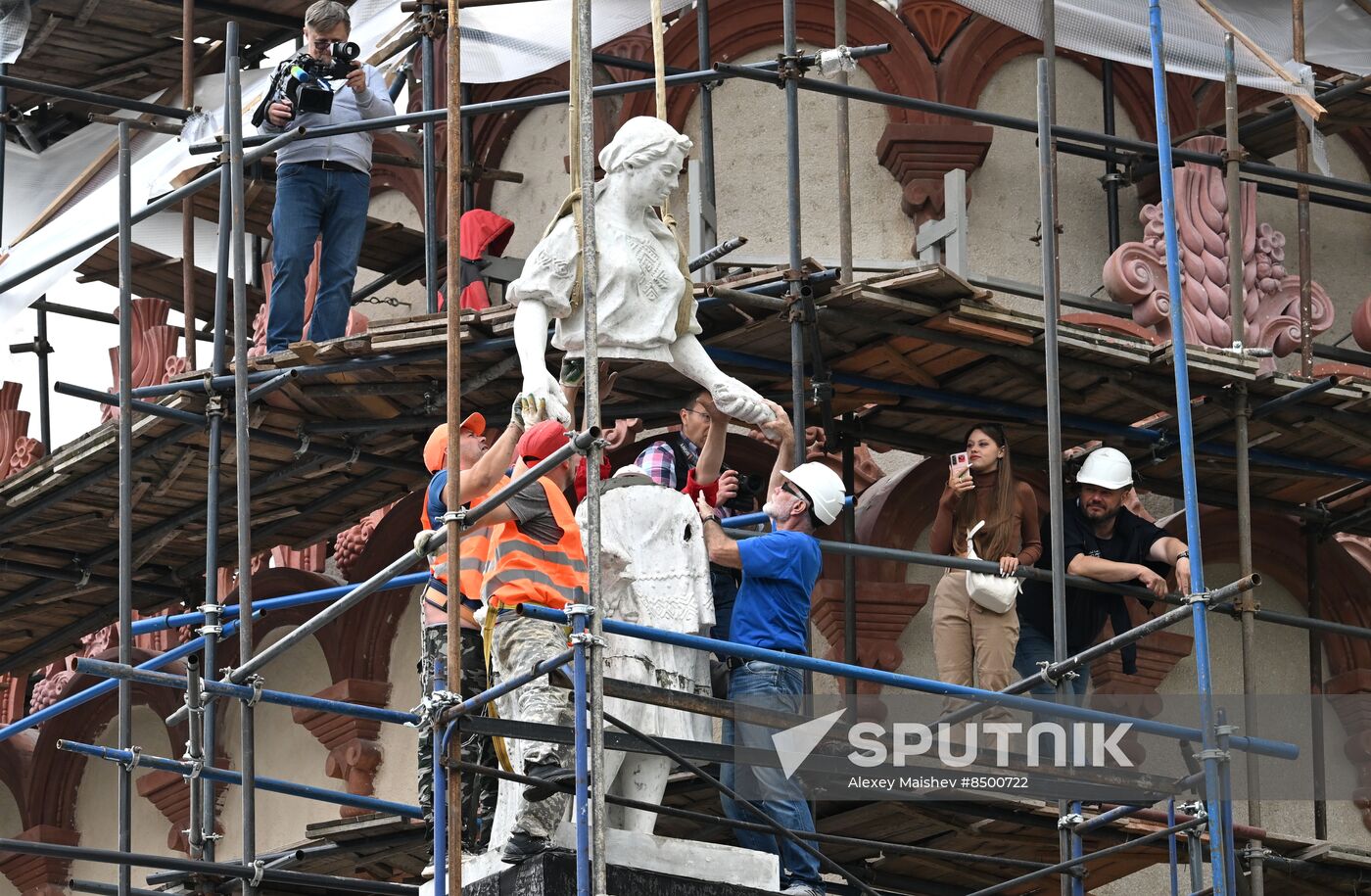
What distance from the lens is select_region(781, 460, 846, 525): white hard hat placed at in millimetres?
14484

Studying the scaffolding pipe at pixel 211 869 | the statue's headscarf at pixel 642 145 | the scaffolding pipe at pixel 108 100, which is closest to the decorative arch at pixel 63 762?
the scaffolding pipe at pixel 108 100

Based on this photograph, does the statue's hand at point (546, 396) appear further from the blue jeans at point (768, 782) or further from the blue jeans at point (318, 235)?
the blue jeans at point (318, 235)

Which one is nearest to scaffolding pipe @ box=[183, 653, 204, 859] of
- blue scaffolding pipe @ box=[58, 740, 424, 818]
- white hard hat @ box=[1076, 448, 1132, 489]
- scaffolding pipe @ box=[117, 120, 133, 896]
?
blue scaffolding pipe @ box=[58, 740, 424, 818]

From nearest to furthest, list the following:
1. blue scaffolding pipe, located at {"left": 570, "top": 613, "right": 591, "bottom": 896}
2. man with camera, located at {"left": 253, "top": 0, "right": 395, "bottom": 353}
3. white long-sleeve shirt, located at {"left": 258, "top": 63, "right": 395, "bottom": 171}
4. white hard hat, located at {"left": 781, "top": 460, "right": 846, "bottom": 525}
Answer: blue scaffolding pipe, located at {"left": 570, "top": 613, "right": 591, "bottom": 896} → white hard hat, located at {"left": 781, "top": 460, "right": 846, "bottom": 525} → man with camera, located at {"left": 253, "top": 0, "right": 395, "bottom": 353} → white long-sleeve shirt, located at {"left": 258, "top": 63, "right": 395, "bottom": 171}

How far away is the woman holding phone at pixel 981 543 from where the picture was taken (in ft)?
52.4

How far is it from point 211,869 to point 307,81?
4.89 metres

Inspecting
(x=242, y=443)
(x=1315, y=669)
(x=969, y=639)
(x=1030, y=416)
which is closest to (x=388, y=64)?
(x=242, y=443)

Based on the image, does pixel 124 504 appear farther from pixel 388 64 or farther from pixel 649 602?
pixel 388 64

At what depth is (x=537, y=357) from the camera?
13969mm

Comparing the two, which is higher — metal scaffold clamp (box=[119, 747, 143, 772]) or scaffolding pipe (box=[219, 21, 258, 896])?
scaffolding pipe (box=[219, 21, 258, 896])

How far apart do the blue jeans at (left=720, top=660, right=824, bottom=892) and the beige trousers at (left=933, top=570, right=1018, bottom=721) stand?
2084mm

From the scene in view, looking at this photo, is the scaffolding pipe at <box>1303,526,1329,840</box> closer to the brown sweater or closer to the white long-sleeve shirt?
the brown sweater

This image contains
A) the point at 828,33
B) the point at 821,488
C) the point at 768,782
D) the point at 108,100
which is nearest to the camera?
the point at 768,782

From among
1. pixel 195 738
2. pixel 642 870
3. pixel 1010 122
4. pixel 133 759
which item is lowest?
pixel 642 870
